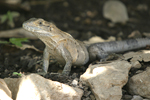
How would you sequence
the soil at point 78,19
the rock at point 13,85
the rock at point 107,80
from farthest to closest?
the soil at point 78,19 < the rock at point 13,85 < the rock at point 107,80

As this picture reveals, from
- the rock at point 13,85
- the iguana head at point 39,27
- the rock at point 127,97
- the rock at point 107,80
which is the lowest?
the rock at point 127,97

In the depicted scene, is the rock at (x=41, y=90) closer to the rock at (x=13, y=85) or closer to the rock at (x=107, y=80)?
the rock at (x=13, y=85)

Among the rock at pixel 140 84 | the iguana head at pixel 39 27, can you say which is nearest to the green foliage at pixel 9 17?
the iguana head at pixel 39 27

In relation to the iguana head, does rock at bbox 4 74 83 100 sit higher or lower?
lower

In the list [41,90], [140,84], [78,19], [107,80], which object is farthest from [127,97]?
[78,19]

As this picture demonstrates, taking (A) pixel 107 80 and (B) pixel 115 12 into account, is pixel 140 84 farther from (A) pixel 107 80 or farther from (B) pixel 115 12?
(B) pixel 115 12

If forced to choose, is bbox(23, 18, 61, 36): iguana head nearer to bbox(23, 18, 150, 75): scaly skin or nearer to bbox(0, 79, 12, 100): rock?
bbox(23, 18, 150, 75): scaly skin

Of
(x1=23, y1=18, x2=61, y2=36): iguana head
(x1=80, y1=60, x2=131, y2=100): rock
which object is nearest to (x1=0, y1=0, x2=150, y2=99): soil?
(x1=23, y1=18, x2=61, y2=36): iguana head
